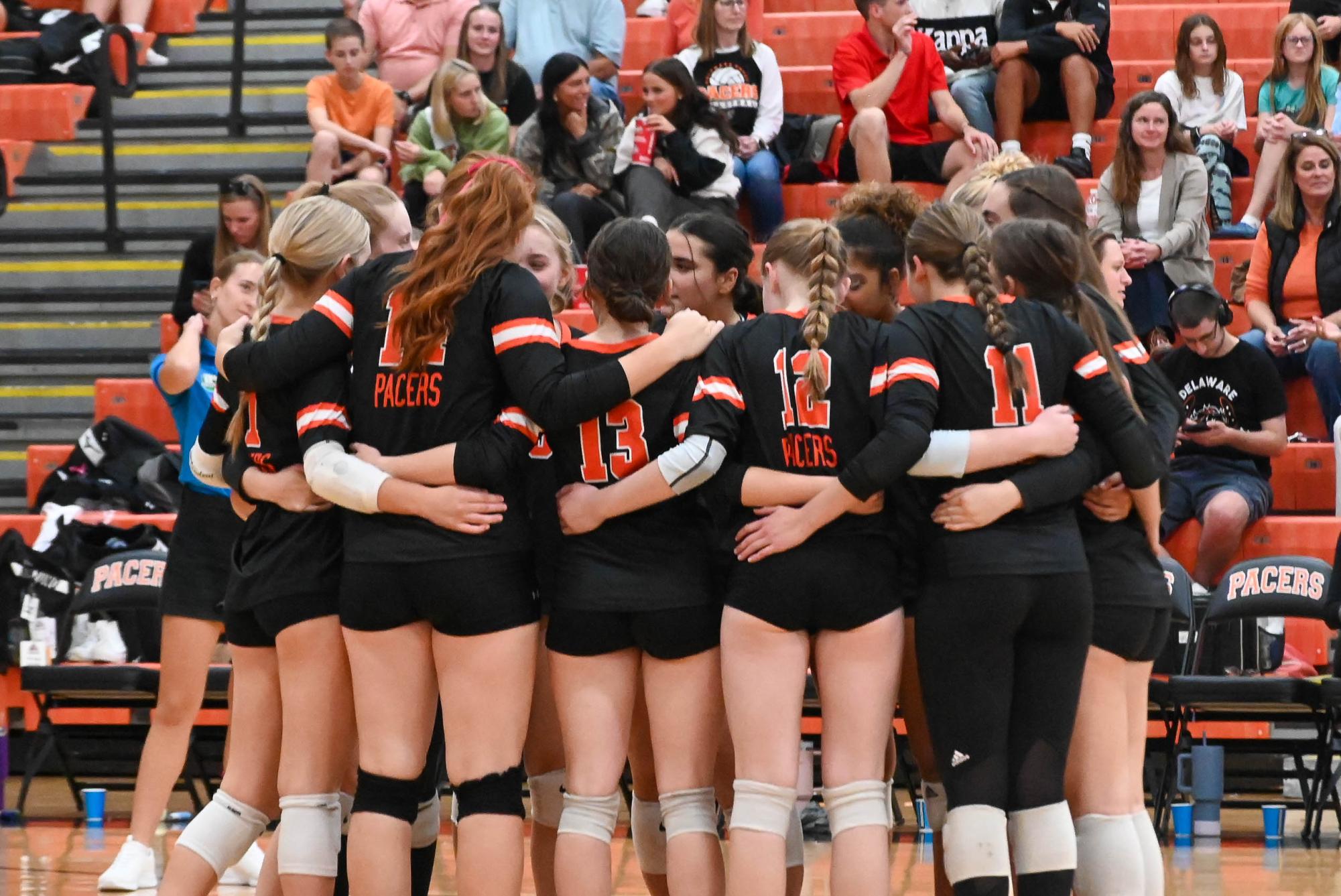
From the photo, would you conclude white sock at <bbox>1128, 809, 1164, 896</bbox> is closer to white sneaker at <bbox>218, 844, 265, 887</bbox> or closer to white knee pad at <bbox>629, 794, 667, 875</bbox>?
white knee pad at <bbox>629, 794, 667, 875</bbox>

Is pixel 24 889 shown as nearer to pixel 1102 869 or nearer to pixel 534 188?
pixel 534 188

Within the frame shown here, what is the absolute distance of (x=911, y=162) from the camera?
30.5 ft

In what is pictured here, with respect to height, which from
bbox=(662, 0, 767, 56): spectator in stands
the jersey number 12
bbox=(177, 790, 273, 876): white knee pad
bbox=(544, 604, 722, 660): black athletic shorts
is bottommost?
bbox=(177, 790, 273, 876): white knee pad

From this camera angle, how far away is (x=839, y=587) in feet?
12.6

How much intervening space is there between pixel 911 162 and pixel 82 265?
4.49 meters

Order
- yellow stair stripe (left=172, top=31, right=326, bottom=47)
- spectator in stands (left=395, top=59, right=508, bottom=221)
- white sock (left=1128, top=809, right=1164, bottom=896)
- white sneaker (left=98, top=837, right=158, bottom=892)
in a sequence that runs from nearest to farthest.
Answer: white sock (left=1128, top=809, right=1164, bottom=896) < white sneaker (left=98, top=837, right=158, bottom=892) < spectator in stands (left=395, top=59, right=508, bottom=221) < yellow stair stripe (left=172, top=31, right=326, bottom=47)

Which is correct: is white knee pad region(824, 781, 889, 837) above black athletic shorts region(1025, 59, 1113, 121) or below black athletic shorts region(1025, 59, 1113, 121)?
below

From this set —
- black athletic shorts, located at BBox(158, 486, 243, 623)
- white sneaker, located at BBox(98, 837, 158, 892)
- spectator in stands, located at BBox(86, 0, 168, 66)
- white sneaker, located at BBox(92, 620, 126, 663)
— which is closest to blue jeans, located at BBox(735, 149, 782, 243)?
white sneaker, located at BBox(92, 620, 126, 663)

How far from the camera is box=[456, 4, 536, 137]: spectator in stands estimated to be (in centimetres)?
947

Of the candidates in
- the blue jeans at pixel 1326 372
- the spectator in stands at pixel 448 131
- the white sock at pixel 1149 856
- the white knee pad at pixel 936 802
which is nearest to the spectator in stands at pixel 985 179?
the white knee pad at pixel 936 802

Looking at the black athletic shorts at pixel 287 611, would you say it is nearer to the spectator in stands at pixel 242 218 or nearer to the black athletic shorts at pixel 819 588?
the black athletic shorts at pixel 819 588

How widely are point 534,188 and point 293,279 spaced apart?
594 millimetres

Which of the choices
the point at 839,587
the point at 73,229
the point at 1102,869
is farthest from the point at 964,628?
the point at 73,229

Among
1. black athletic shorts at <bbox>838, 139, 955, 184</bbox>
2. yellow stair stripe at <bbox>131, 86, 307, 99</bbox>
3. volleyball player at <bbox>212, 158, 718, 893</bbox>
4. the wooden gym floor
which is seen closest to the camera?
volleyball player at <bbox>212, 158, 718, 893</bbox>
